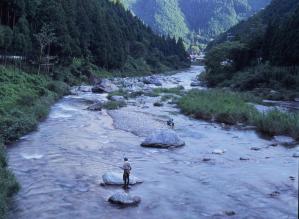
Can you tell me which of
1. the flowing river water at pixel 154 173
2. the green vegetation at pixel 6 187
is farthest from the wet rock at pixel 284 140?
the green vegetation at pixel 6 187

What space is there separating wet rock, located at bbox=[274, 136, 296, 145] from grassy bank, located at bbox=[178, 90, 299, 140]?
557mm

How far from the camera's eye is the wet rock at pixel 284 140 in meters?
30.0

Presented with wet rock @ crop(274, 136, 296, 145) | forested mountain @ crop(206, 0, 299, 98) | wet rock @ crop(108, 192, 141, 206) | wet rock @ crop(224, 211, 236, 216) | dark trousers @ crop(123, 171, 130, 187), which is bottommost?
wet rock @ crop(108, 192, 141, 206)

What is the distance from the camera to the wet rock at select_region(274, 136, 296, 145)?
30.0 meters

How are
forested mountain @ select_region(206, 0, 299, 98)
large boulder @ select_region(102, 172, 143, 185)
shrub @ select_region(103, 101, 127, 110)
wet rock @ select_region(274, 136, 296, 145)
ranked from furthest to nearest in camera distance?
forested mountain @ select_region(206, 0, 299, 98) < shrub @ select_region(103, 101, 127, 110) < wet rock @ select_region(274, 136, 296, 145) < large boulder @ select_region(102, 172, 143, 185)

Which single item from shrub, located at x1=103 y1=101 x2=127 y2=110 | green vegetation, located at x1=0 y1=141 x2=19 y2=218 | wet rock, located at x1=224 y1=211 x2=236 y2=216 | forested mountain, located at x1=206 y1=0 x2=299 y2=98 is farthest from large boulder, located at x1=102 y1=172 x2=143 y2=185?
forested mountain, located at x1=206 y1=0 x2=299 y2=98

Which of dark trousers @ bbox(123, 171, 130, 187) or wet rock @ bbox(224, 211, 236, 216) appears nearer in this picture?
wet rock @ bbox(224, 211, 236, 216)

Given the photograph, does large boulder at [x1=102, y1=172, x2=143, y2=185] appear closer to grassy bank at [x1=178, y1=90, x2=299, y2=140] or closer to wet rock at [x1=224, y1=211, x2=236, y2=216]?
wet rock at [x1=224, y1=211, x2=236, y2=216]

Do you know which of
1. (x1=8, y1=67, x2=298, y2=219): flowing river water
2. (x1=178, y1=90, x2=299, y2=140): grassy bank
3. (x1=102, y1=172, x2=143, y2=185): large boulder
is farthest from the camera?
(x1=178, y1=90, x2=299, y2=140): grassy bank

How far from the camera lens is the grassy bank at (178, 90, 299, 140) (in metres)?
33.1

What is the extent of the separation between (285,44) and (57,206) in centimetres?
5813

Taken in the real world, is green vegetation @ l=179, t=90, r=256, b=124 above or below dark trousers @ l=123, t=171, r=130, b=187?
above

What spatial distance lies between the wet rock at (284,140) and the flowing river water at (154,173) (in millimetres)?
779

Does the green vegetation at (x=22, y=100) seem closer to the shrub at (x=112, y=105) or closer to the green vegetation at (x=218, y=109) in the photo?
the shrub at (x=112, y=105)
